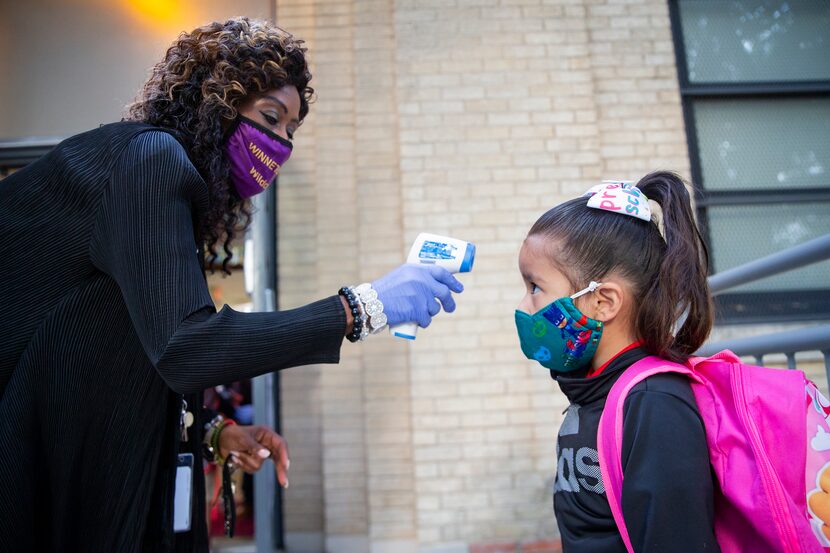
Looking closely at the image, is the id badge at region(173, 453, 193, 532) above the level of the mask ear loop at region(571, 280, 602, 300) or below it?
below

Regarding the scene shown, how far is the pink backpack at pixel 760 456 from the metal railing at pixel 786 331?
570 millimetres

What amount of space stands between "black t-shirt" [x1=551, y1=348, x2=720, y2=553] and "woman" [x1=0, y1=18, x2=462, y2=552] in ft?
1.71

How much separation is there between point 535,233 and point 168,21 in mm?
4422

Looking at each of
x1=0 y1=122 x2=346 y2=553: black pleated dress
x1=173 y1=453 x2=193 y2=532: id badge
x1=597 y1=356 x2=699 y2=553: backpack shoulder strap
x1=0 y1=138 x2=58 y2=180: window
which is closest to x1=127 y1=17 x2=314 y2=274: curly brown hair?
x1=0 y1=122 x2=346 y2=553: black pleated dress

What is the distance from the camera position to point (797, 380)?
4.13ft

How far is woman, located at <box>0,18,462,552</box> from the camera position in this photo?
Answer: 128 cm

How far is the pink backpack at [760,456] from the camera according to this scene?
117cm

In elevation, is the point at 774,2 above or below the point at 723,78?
above

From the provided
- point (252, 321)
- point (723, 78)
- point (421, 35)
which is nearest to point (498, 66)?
point (421, 35)

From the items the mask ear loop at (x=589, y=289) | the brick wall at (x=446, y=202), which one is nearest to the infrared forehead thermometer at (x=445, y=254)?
the mask ear loop at (x=589, y=289)

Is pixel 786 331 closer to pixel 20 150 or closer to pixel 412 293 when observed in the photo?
pixel 412 293

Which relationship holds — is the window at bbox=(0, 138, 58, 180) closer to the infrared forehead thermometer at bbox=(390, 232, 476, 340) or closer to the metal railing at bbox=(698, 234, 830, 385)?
the infrared forehead thermometer at bbox=(390, 232, 476, 340)

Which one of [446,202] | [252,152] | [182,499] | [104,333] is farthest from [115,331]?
[446,202]

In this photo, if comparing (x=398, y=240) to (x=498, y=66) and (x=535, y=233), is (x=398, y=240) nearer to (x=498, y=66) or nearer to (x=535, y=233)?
(x=498, y=66)
